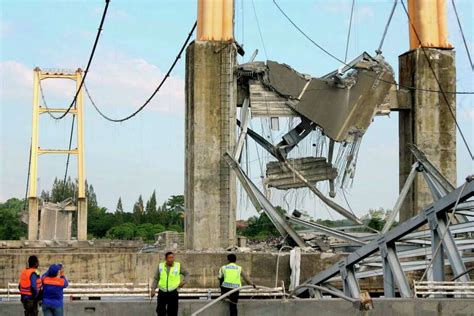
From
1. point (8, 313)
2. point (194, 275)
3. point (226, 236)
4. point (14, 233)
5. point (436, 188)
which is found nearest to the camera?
point (8, 313)

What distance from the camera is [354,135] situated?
29750 millimetres

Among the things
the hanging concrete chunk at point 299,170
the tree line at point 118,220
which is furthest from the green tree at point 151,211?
the hanging concrete chunk at point 299,170

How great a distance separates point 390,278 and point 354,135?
11565 mm

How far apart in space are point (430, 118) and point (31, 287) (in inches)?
754

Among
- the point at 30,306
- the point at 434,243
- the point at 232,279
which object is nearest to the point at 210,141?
the point at 434,243

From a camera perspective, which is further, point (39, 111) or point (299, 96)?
point (39, 111)

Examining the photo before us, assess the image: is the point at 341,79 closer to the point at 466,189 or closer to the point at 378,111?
the point at 378,111

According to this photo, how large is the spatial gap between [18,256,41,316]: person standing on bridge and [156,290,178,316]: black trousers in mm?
2045

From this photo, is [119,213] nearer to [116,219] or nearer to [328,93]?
[116,219]

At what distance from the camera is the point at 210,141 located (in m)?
28.4

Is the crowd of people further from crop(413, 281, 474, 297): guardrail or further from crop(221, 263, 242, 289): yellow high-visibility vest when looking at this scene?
crop(413, 281, 474, 297): guardrail

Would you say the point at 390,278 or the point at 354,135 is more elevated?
the point at 354,135

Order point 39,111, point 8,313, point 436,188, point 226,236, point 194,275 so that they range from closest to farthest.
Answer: point 8,313 → point 436,188 → point 194,275 → point 226,236 → point 39,111

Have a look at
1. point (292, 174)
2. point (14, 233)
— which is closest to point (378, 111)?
point (292, 174)
